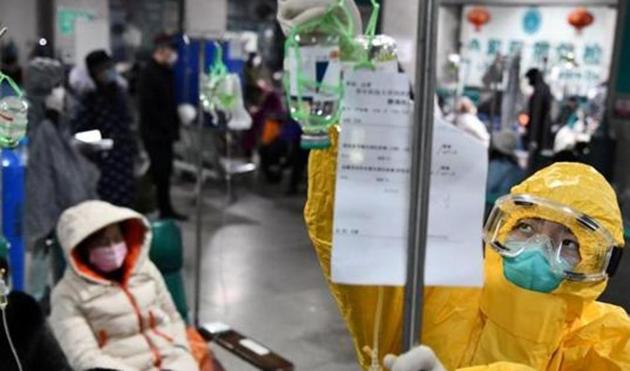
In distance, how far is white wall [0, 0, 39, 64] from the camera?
22.5ft

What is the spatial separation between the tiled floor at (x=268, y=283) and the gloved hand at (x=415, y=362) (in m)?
2.11

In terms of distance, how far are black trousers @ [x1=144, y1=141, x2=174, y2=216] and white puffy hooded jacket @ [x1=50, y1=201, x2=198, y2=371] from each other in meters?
3.33

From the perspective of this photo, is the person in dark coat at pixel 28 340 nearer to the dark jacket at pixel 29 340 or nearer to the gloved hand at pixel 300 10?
the dark jacket at pixel 29 340

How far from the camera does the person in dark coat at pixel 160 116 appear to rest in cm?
598

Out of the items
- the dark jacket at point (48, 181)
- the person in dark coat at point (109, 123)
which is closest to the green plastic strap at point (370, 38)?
the dark jacket at point (48, 181)

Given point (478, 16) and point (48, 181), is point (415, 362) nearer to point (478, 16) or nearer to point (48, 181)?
point (48, 181)

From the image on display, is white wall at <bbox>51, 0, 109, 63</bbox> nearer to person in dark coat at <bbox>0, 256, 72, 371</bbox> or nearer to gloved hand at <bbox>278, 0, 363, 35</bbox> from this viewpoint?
person in dark coat at <bbox>0, 256, 72, 371</bbox>

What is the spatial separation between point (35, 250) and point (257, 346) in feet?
5.02

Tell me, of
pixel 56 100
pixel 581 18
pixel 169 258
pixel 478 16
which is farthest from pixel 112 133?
pixel 478 16

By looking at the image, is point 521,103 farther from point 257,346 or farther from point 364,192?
point 364,192

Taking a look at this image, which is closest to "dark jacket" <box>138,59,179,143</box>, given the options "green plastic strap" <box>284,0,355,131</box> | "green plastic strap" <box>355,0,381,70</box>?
"green plastic strap" <box>355,0,381,70</box>

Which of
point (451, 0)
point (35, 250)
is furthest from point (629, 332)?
point (451, 0)

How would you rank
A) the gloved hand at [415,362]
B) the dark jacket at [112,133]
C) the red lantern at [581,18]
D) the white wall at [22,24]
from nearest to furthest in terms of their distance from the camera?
the gloved hand at [415,362]
the dark jacket at [112,133]
the white wall at [22,24]
the red lantern at [581,18]

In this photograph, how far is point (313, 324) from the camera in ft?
13.8
